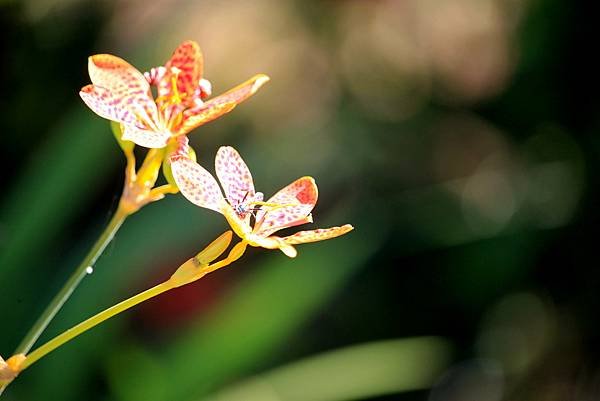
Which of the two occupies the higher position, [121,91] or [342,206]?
[121,91]

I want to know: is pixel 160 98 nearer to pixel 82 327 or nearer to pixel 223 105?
pixel 223 105

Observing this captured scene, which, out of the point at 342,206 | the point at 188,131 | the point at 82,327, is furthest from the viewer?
the point at 342,206

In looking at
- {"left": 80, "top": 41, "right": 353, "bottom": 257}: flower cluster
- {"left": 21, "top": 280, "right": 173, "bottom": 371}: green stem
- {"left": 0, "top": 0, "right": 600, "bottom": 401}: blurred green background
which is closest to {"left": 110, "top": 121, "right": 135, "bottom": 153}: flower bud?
{"left": 80, "top": 41, "right": 353, "bottom": 257}: flower cluster

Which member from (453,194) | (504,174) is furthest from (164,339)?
(504,174)

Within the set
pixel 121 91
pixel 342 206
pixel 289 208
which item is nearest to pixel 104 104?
pixel 121 91

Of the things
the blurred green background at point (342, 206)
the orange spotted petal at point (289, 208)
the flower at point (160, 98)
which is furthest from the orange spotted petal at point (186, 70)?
the blurred green background at point (342, 206)

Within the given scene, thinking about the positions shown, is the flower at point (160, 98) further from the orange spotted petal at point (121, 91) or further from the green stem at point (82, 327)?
the green stem at point (82, 327)
